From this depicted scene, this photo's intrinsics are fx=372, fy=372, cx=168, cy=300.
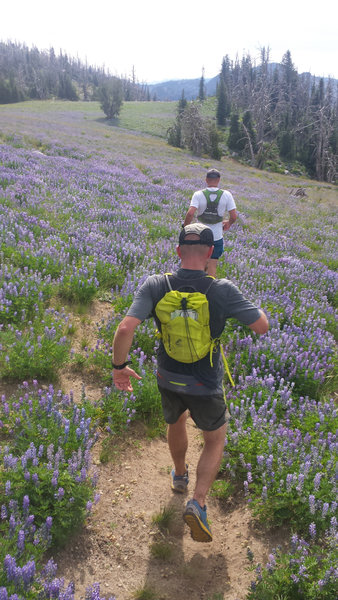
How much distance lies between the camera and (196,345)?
2.74 meters

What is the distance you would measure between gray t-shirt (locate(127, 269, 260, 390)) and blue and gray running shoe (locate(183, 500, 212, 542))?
35.7 inches

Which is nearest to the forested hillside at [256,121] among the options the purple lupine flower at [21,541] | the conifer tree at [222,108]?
the conifer tree at [222,108]

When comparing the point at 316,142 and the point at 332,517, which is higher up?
the point at 316,142

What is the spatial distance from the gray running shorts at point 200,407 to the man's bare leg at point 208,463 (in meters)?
0.10

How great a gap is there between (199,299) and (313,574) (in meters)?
2.07

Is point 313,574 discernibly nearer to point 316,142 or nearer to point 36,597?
point 36,597

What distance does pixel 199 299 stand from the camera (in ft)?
8.83

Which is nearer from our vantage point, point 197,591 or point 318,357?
point 197,591

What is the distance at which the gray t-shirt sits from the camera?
2744mm

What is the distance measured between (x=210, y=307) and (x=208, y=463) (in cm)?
130

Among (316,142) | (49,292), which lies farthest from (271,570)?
(316,142)

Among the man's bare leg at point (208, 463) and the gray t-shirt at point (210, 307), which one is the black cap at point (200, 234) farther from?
the man's bare leg at point (208, 463)

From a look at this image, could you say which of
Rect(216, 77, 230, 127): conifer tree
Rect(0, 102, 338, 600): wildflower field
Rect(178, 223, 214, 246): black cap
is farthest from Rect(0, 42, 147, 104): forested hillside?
Rect(178, 223, 214, 246): black cap

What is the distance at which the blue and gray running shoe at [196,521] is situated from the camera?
2.76 meters
